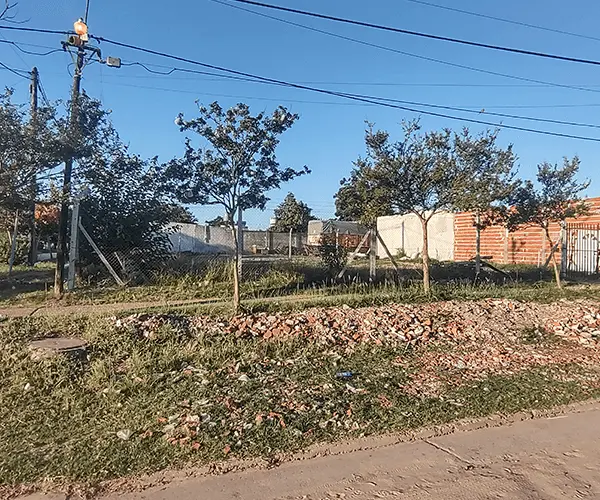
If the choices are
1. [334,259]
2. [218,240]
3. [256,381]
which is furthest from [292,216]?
[256,381]

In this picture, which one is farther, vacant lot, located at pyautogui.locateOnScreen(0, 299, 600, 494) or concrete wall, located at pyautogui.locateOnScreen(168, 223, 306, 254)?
concrete wall, located at pyautogui.locateOnScreen(168, 223, 306, 254)

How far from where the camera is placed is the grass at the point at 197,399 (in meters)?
3.85

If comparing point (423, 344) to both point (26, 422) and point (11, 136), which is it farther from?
point (11, 136)

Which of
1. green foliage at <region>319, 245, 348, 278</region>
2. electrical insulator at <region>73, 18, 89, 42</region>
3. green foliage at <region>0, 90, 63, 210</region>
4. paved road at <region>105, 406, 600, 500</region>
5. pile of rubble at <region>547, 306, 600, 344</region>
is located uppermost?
electrical insulator at <region>73, 18, 89, 42</region>

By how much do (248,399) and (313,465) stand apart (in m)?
1.39

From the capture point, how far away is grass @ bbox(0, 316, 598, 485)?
3848 millimetres

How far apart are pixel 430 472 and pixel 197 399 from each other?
2.39 meters

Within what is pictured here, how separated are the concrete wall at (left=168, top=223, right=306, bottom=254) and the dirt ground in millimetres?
25816

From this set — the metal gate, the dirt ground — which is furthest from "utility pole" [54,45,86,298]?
the metal gate

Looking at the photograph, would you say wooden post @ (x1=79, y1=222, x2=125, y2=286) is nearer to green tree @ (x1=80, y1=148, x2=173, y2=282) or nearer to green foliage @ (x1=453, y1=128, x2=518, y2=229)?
green tree @ (x1=80, y1=148, x2=173, y2=282)

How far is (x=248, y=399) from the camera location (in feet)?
16.2

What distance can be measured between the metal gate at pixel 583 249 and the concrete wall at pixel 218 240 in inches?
638

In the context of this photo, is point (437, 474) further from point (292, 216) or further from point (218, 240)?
point (292, 216)

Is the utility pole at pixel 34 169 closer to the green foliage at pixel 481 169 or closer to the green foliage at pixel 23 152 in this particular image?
the green foliage at pixel 23 152
